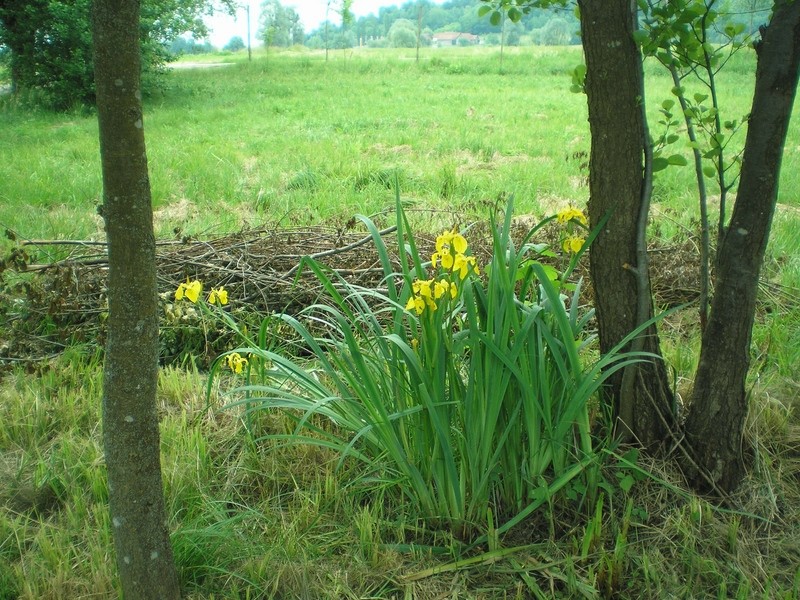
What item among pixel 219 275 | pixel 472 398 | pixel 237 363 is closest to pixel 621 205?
pixel 472 398

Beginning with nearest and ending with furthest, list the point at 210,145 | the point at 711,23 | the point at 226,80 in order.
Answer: the point at 711,23, the point at 210,145, the point at 226,80

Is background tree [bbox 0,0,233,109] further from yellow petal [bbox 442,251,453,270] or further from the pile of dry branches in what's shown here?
yellow petal [bbox 442,251,453,270]

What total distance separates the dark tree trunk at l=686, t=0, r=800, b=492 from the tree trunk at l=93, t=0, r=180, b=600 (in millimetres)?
1657

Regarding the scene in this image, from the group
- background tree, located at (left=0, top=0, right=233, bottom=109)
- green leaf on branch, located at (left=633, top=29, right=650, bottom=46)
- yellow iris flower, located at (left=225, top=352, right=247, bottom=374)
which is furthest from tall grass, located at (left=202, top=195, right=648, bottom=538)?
background tree, located at (left=0, top=0, right=233, bottom=109)

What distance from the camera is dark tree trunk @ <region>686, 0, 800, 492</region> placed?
6.73 ft

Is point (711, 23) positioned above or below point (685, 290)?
above

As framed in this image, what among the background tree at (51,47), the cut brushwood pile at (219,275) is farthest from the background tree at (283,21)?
the cut brushwood pile at (219,275)

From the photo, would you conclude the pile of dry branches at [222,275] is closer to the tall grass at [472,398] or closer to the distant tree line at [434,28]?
the tall grass at [472,398]

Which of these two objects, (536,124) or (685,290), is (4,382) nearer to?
(685,290)

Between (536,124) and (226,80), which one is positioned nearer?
(536,124)

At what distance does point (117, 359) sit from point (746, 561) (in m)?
1.82

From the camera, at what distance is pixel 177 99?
14227 millimetres

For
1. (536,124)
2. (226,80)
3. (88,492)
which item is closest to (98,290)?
(88,492)

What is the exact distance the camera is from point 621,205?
2.22 m
